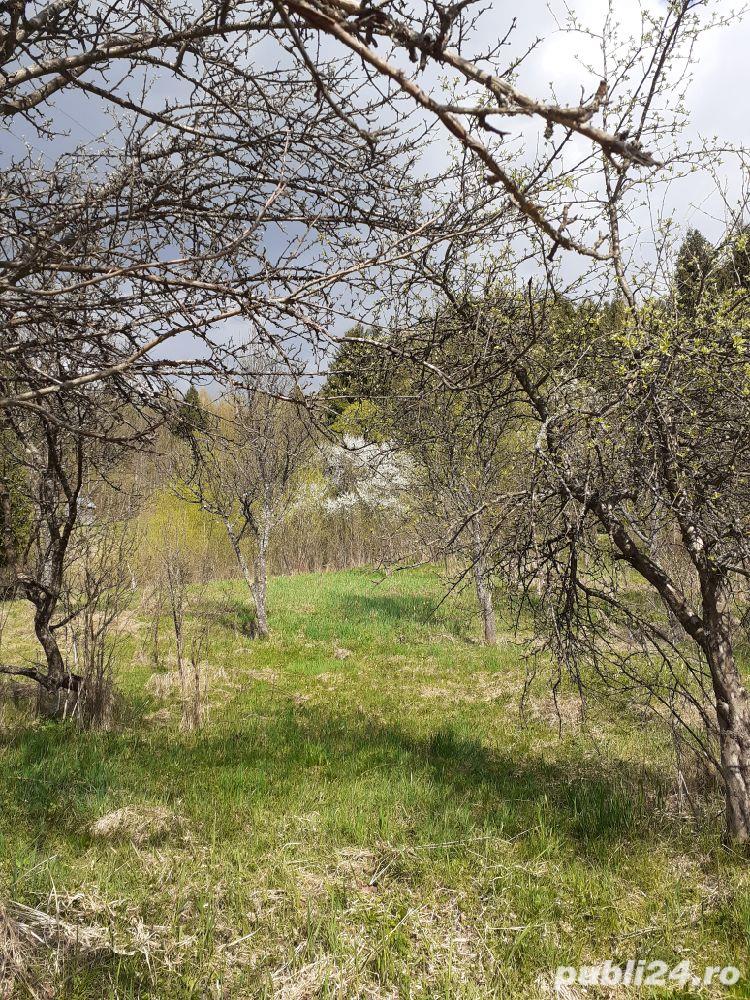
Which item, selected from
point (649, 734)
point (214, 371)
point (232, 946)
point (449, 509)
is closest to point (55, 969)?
point (232, 946)

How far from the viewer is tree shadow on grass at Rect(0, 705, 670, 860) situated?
3545 millimetres

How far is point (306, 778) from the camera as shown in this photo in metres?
4.26

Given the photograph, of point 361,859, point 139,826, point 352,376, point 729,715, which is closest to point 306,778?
point 361,859

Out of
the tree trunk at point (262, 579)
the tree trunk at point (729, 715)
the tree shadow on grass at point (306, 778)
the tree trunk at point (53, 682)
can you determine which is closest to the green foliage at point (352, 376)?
the tree trunk at point (729, 715)

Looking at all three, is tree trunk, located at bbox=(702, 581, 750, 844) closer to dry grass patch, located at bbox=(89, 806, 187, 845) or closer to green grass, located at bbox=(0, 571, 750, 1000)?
green grass, located at bbox=(0, 571, 750, 1000)

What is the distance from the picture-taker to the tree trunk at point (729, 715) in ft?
10.5

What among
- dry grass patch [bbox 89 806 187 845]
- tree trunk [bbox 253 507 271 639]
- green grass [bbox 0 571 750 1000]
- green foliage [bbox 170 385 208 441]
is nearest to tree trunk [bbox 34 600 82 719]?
green grass [bbox 0 571 750 1000]

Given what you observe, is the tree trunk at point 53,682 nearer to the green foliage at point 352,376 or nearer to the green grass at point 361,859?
the green grass at point 361,859

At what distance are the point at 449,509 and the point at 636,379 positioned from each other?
22.9 ft

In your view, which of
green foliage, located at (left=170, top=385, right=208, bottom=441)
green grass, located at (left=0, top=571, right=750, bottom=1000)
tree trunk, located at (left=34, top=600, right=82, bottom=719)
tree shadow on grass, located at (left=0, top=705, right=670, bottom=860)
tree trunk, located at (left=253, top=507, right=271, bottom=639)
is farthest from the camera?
tree trunk, located at (left=253, top=507, right=271, bottom=639)

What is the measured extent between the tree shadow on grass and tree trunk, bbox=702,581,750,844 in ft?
1.71

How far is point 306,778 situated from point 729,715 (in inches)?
114

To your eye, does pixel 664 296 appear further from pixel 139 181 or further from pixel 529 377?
pixel 139 181

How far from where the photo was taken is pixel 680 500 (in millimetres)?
2816
